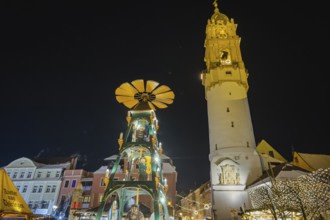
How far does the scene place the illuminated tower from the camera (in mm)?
28328

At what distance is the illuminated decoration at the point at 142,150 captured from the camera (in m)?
12.1

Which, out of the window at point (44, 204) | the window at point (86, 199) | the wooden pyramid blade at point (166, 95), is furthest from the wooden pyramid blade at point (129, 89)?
the window at point (44, 204)

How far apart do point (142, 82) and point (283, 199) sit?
14579 millimetres

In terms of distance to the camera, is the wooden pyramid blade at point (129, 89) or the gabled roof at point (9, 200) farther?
the wooden pyramid blade at point (129, 89)

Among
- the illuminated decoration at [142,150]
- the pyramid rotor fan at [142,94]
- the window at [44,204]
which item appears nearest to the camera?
the illuminated decoration at [142,150]

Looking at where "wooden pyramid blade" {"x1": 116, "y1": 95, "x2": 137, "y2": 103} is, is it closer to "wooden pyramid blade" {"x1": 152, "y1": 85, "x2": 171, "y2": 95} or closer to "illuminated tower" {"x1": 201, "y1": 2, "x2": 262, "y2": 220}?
"wooden pyramid blade" {"x1": 152, "y1": 85, "x2": 171, "y2": 95}

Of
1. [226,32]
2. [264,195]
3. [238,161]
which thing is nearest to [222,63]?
[226,32]

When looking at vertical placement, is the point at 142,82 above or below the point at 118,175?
above

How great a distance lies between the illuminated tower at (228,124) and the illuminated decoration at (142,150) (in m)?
15.9

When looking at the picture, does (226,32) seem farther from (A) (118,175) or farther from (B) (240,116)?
(A) (118,175)

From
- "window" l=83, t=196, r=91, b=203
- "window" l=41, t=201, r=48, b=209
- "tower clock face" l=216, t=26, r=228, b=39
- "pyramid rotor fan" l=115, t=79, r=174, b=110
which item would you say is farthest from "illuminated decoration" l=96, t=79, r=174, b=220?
"tower clock face" l=216, t=26, r=228, b=39

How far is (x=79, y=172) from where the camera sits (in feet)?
127

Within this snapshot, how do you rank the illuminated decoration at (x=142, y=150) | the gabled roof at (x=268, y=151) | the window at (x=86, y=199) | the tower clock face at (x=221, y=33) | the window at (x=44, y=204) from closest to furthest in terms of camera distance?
the illuminated decoration at (x=142, y=150), the window at (x=44, y=204), the window at (x=86, y=199), the gabled roof at (x=268, y=151), the tower clock face at (x=221, y=33)

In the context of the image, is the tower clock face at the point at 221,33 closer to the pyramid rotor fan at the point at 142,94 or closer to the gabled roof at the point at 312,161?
the gabled roof at the point at 312,161
